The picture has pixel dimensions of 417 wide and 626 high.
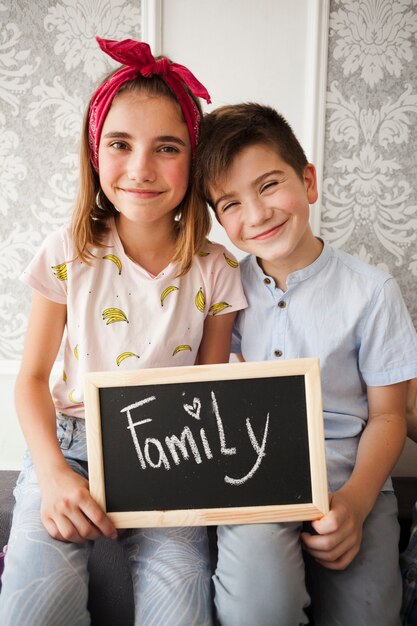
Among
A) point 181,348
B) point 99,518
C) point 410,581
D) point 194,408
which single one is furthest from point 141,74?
point 410,581

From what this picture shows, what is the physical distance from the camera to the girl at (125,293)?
0.86 m

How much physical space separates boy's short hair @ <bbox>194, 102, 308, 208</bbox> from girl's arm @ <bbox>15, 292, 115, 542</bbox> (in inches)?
15.8

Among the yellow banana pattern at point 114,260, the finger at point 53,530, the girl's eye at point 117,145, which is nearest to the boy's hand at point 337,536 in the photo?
the finger at point 53,530

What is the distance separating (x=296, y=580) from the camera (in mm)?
802

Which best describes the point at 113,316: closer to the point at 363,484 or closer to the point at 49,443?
the point at 49,443

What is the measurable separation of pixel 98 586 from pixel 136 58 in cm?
98

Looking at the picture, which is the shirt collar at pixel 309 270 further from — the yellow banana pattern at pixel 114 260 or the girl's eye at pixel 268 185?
the yellow banana pattern at pixel 114 260

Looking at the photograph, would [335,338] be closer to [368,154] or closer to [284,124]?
[284,124]

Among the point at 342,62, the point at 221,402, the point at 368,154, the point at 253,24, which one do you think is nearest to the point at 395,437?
the point at 221,402

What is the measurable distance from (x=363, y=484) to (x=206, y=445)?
0.30 meters

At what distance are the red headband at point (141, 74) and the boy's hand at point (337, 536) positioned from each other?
73 centimetres

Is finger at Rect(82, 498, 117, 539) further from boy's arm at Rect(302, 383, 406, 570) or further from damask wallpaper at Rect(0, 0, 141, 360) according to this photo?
damask wallpaper at Rect(0, 0, 141, 360)

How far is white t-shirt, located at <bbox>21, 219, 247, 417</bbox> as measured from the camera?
1.06 metres

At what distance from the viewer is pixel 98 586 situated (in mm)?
951
